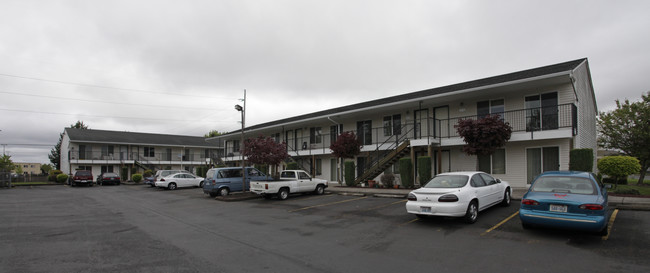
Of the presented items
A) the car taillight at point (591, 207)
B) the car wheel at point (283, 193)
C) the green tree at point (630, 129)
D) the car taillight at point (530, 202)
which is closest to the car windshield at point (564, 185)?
the car taillight at point (530, 202)

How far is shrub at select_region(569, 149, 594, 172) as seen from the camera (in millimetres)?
12945

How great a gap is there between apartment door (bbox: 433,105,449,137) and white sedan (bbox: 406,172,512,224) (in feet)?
28.7

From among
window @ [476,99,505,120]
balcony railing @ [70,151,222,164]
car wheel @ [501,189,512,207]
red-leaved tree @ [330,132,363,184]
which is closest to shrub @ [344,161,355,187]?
red-leaved tree @ [330,132,363,184]

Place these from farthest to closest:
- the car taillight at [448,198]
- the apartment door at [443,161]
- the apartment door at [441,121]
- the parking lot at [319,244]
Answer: the apartment door at [443,161], the apartment door at [441,121], the car taillight at [448,198], the parking lot at [319,244]

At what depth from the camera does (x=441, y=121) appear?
1922cm

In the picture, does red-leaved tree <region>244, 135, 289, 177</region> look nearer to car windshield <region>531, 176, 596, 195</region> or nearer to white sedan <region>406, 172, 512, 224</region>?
white sedan <region>406, 172, 512, 224</region>

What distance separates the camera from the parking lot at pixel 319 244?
571cm

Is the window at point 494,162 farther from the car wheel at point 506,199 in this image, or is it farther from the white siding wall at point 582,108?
the car wheel at point 506,199

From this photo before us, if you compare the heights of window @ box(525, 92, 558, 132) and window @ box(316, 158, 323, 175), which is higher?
window @ box(525, 92, 558, 132)

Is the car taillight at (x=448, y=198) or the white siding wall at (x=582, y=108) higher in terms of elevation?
the white siding wall at (x=582, y=108)

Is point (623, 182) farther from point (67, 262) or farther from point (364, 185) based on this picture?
point (67, 262)

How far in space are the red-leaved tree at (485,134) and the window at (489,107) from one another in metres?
2.45

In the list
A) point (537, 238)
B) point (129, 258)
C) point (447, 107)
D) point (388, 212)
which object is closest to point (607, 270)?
point (537, 238)

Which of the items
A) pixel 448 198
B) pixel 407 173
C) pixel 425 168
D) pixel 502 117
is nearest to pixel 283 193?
pixel 407 173
